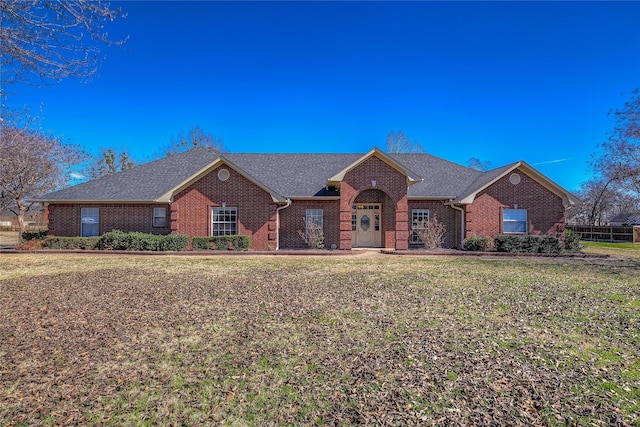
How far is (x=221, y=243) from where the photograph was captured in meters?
17.0

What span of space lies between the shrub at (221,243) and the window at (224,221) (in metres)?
1.01

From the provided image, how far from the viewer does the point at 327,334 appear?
547cm

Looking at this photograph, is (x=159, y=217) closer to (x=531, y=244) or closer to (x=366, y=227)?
(x=366, y=227)

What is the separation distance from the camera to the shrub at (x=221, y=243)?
17.0m

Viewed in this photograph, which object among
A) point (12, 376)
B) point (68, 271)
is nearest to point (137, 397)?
point (12, 376)

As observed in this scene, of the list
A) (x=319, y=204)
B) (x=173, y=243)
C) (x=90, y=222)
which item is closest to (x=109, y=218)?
(x=90, y=222)

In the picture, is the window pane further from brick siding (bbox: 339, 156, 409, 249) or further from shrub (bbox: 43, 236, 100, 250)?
shrub (bbox: 43, 236, 100, 250)

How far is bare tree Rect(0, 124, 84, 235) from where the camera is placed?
21.4m

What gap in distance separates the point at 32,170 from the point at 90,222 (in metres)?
8.35

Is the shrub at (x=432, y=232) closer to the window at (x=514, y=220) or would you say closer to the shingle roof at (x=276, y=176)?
the shingle roof at (x=276, y=176)

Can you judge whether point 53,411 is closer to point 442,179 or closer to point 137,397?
point 137,397

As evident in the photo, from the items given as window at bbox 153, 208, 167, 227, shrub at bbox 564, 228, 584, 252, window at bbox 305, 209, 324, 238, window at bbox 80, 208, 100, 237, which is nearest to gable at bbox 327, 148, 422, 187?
window at bbox 305, 209, 324, 238

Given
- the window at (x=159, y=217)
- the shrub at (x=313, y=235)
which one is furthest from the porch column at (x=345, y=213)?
the window at (x=159, y=217)

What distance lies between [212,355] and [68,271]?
9369mm
